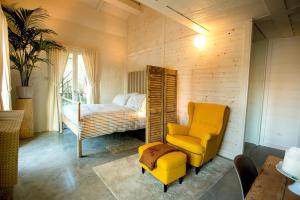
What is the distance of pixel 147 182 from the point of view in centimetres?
212

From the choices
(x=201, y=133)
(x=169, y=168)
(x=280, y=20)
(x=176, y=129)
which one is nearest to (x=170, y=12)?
(x=280, y=20)

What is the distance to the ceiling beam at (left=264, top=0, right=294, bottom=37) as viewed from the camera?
2014 mm

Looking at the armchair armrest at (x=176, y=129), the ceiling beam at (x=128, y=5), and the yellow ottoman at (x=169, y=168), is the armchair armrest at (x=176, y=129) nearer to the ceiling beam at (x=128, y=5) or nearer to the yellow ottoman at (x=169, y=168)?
the yellow ottoman at (x=169, y=168)

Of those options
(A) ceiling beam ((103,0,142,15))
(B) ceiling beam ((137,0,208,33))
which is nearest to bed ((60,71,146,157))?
(B) ceiling beam ((137,0,208,33))

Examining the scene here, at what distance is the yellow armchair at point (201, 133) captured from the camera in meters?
2.35

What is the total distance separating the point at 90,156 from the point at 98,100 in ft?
8.66

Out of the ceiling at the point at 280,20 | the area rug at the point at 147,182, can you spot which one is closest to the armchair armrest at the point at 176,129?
the area rug at the point at 147,182

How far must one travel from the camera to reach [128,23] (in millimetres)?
5617

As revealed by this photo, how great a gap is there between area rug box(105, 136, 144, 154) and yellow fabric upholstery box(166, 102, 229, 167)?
0.96 meters

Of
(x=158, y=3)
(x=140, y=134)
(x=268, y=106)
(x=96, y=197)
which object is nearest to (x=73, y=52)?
(x=140, y=134)

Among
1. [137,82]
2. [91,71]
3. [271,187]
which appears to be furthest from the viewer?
[137,82]

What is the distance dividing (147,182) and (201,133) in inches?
51.4

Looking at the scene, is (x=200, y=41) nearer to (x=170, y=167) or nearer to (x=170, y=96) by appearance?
(x=170, y=96)

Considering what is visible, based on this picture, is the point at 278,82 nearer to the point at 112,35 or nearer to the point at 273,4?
the point at 273,4
